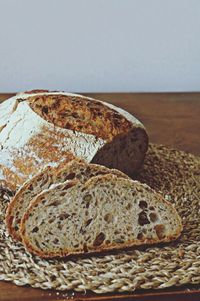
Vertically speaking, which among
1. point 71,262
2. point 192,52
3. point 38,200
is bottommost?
point 71,262

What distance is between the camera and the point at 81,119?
5.33 feet

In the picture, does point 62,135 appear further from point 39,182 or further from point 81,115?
point 39,182

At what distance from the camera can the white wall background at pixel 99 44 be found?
94.6 inches

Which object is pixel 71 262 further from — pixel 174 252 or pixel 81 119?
pixel 81 119

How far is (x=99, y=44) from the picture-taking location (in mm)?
2473

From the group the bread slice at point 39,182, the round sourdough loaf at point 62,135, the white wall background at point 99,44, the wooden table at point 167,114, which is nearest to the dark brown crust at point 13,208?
the bread slice at point 39,182

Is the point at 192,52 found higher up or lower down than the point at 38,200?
higher up

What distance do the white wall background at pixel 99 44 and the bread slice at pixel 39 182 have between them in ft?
3.68

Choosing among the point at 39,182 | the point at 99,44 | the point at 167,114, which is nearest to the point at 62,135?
the point at 39,182

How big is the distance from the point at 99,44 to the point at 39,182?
46.2 inches

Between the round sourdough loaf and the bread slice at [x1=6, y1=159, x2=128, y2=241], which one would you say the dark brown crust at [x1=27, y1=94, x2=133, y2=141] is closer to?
the round sourdough loaf

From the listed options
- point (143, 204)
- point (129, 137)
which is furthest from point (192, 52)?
point (143, 204)

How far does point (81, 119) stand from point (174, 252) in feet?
1.37

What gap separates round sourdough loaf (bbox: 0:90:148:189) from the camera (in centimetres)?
156
